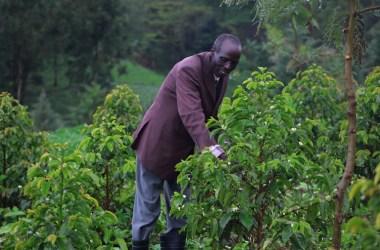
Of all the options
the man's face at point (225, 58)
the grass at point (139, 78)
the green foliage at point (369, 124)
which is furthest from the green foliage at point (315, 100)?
the grass at point (139, 78)

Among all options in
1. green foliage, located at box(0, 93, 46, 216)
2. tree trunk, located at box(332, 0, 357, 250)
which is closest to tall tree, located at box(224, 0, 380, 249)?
tree trunk, located at box(332, 0, 357, 250)

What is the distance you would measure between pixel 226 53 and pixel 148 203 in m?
1.16

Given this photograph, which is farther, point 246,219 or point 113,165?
point 113,165

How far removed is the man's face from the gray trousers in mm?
846

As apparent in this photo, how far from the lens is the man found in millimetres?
4090

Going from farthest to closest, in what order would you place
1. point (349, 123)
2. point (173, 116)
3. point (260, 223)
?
point (173, 116)
point (260, 223)
point (349, 123)

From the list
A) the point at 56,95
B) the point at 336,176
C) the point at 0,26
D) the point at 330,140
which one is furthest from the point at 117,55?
the point at 336,176

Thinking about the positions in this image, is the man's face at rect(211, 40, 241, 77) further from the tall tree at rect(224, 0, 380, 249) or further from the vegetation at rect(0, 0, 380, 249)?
the tall tree at rect(224, 0, 380, 249)

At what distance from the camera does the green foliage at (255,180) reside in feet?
12.1

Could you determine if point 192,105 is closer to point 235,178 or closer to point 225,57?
point 225,57

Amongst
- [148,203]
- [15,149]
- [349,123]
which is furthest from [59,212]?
[15,149]

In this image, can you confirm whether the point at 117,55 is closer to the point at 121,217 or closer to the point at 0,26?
the point at 0,26

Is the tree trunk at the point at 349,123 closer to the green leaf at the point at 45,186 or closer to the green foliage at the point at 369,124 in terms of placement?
the green leaf at the point at 45,186

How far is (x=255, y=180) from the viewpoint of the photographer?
3.88 meters
